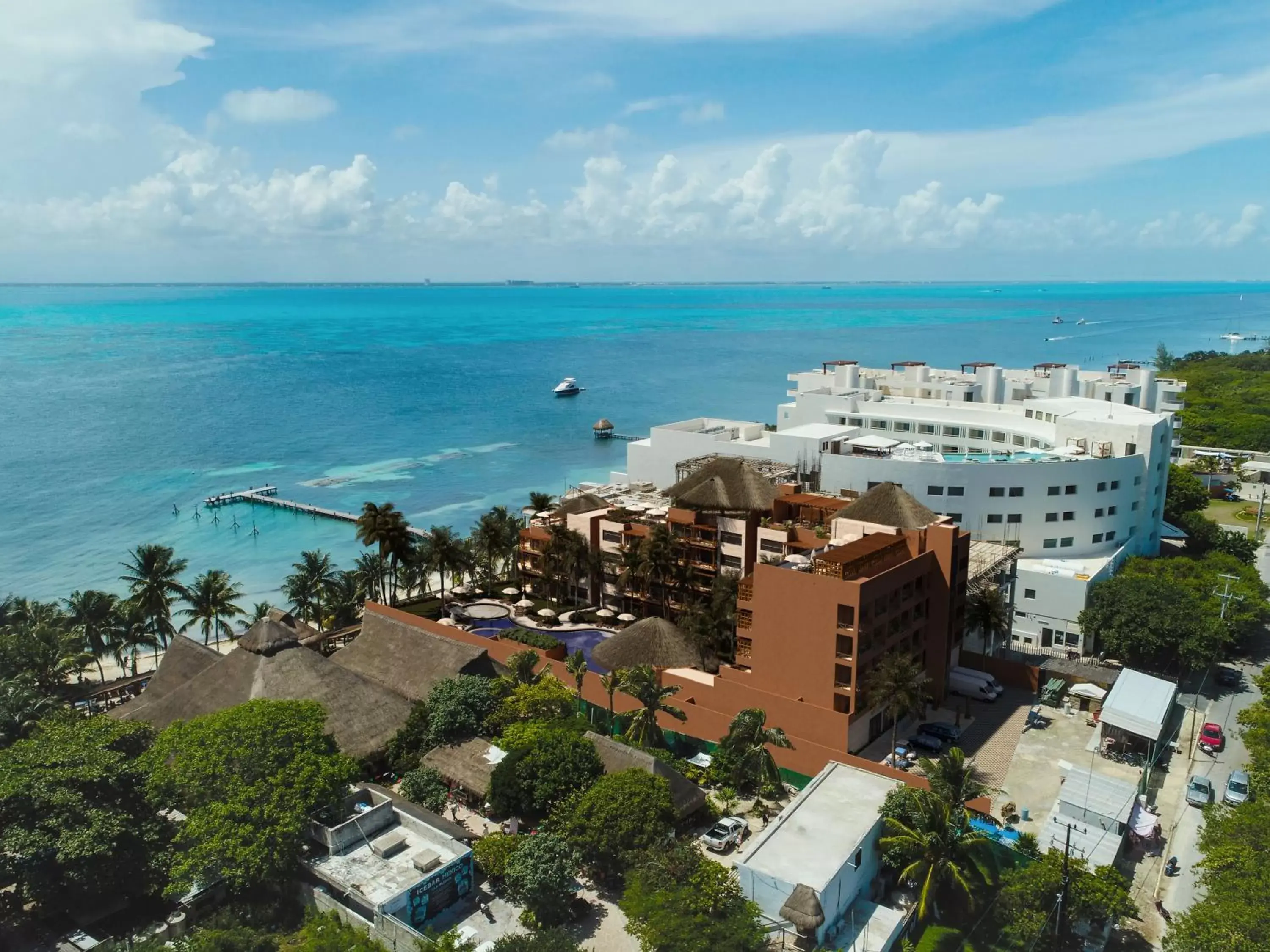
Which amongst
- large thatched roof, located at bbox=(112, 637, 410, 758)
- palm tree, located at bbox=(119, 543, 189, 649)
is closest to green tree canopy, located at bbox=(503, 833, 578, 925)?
large thatched roof, located at bbox=(112, 637, 410, 758)

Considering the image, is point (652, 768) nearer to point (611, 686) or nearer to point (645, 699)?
point (645, 699)

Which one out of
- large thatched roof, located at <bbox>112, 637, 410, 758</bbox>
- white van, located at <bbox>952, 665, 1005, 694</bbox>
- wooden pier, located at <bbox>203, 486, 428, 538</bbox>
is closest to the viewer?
large thatched roof, located at <bbox>112, 637, 410, 758</bbox>

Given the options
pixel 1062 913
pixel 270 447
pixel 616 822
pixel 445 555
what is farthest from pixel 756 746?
pixel 270 447

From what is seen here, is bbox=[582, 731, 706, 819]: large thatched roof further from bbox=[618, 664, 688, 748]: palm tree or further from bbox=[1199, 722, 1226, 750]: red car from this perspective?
bbox=[1199, 722, 1226, 750]: red car

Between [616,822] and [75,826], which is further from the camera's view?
[616,822]

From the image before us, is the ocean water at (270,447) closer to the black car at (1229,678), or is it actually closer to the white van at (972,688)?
the white van at (972,688)

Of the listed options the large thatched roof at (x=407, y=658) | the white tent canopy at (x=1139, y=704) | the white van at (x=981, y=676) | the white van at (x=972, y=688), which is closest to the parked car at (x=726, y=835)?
the large thatched roof at (x=407, y=658)
